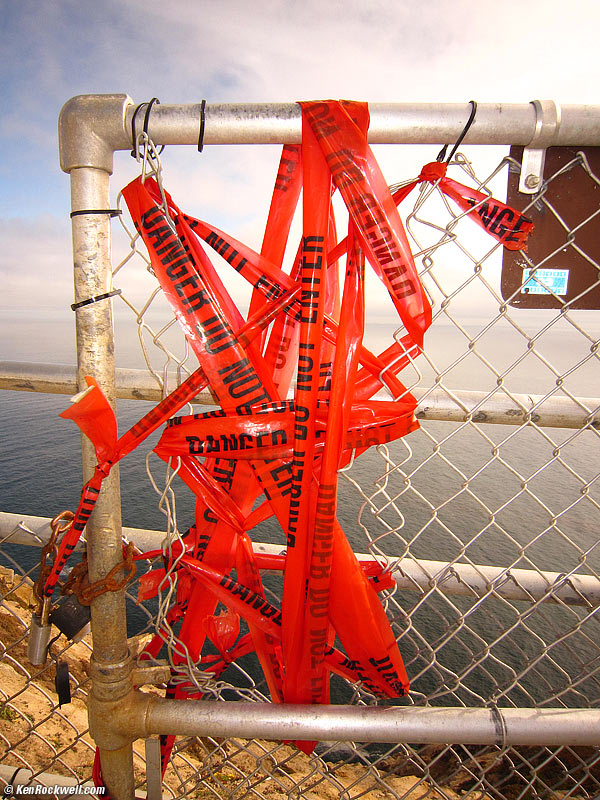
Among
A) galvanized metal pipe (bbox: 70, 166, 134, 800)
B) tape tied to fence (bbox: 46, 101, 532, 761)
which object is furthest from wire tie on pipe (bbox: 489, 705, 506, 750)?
galvanized metal pipe (bbox: 70, 166, 134, 800)

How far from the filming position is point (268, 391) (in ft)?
2.92

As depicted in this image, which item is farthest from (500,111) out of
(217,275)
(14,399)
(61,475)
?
(14,399)

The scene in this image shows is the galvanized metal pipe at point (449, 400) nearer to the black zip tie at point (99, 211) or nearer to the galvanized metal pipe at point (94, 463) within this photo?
the galvanized metal pipe at point (94, 463)

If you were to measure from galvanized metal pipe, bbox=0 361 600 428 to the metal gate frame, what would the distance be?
0.19 meters

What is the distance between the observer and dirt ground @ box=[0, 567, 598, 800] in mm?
1230

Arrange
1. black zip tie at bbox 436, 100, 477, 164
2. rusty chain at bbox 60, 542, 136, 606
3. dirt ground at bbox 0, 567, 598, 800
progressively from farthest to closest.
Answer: dirt ground at bbox 0, 567, 598, 800 → rusty chain at bbox 60, 542, 136, 606 → black zip tie at bbox 436, 100, 477, 164

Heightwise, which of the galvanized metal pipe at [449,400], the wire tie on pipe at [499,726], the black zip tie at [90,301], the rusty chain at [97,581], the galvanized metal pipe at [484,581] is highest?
the black zip tie at [90,301]

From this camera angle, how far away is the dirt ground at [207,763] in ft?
4.04

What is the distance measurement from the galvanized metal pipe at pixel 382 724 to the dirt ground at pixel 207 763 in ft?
1.14

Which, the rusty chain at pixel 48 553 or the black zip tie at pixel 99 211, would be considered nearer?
the black zip tie at pixel 99 211

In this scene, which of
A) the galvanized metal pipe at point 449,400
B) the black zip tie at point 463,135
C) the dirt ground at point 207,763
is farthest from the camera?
the dirt ground at point 207,763

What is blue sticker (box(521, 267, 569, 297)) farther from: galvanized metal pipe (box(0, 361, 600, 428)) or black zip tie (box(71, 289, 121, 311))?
black zip tie (box(71, 289, 121, 311))

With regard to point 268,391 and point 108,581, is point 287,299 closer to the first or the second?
point 268,391

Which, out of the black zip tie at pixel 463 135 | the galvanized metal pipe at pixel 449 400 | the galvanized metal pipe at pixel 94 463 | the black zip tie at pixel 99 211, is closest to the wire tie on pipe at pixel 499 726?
Answer: the galvanized metal pipe at pixel 449 400
